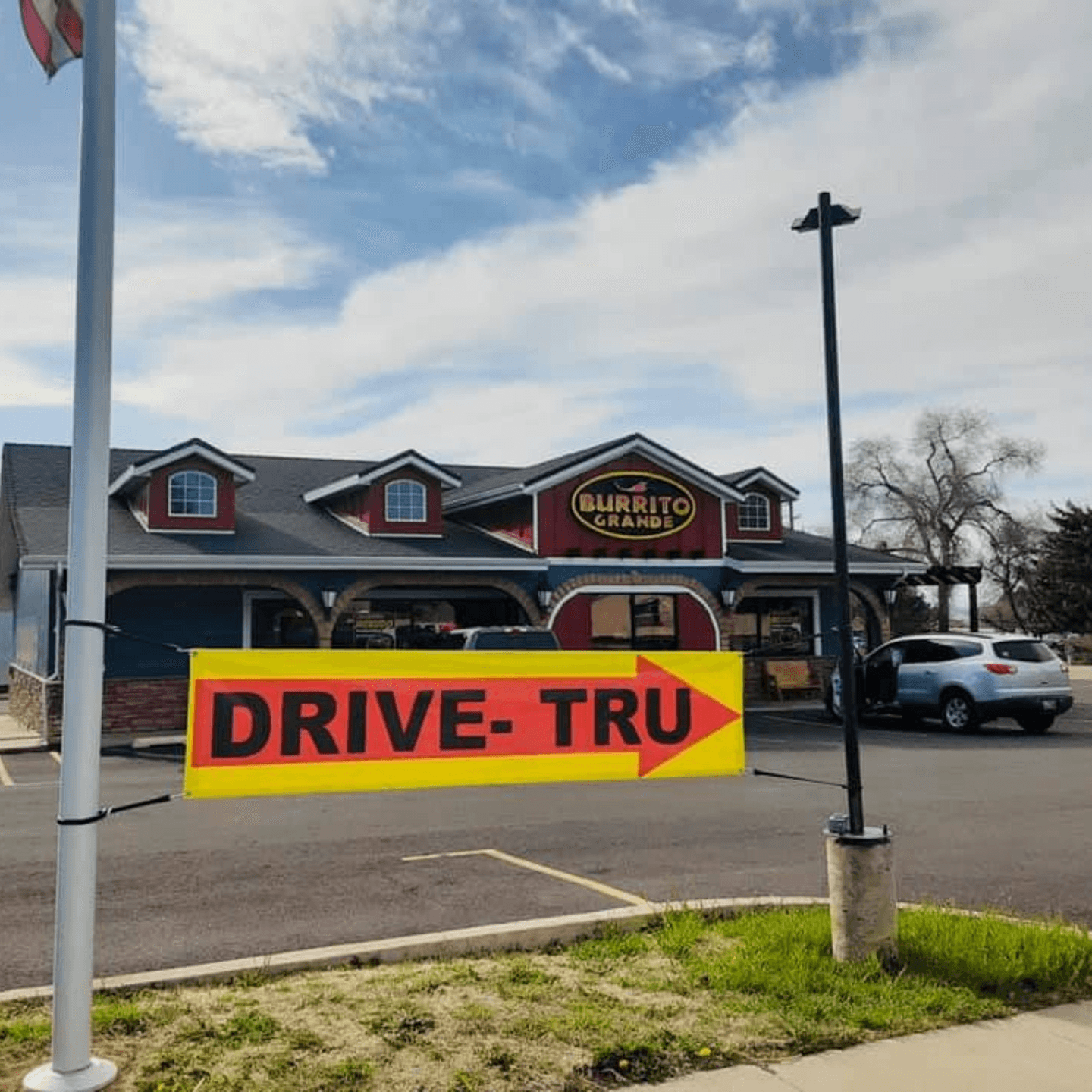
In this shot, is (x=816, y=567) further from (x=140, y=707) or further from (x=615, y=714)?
(x=615, y=714)

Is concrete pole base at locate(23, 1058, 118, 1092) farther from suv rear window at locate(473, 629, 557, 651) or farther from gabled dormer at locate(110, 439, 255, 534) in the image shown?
gabled dormer at locate(110, 439, 255, 534)

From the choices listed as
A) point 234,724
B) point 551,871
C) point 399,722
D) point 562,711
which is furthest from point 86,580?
point 551,871

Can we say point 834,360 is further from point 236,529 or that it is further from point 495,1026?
point 236,529

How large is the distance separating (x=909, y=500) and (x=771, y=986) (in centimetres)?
6513

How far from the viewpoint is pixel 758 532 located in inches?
1187

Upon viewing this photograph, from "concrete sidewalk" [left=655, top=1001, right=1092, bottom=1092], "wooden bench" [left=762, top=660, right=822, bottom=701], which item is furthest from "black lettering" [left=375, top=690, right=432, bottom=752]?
"wooden bench" [left=762, top=660, right=822, bottom=701]

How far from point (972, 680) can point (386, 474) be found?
534 inches

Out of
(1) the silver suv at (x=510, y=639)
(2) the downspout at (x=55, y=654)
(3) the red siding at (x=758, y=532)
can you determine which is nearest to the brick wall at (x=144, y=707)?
(2) the downspout at (x=55, y=654)

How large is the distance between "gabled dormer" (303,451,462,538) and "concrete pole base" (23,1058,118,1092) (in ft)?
70.7

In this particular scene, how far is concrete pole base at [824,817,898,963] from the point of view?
18.2 feet

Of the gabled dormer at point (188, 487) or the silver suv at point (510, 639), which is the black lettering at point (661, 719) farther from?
the gabled dormer at point (188, 487)

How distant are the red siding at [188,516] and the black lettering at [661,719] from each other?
743 inches

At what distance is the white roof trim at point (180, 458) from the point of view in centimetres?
2320

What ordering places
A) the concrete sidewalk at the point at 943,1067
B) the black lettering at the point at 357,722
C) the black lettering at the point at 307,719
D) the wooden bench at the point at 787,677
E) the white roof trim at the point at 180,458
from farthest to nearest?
the wooden bench at the point at 787,677
the white roof trim at the point at 180,458
the black lettering at the point at 357,722
the black lettering at the point at 307,719
the concrete sidewalk at the point at 943,1067
